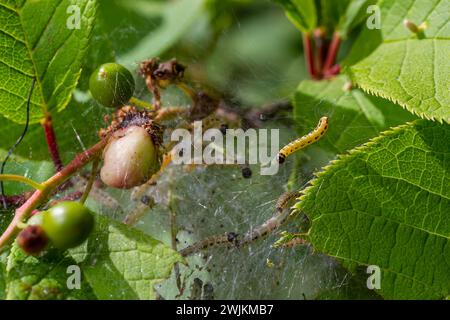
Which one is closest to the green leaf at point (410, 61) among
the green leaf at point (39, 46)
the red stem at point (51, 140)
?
the green leaf at point (39, 46)

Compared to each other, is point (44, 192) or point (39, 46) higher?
Answer: point (39, 46)

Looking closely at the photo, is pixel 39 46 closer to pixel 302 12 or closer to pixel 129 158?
pixel 129 158

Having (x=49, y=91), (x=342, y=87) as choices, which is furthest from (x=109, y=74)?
(x=342, y=87)

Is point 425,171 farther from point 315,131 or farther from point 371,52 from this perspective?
point 371,52

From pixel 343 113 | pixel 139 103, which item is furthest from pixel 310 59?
pixel 139 103

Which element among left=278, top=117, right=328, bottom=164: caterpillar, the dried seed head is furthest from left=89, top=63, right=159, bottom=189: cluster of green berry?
left=278, top=117, right=328, bottom=164: caterpillar

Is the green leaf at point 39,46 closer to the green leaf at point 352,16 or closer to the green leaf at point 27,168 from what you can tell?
the green leaf at point 27,168
